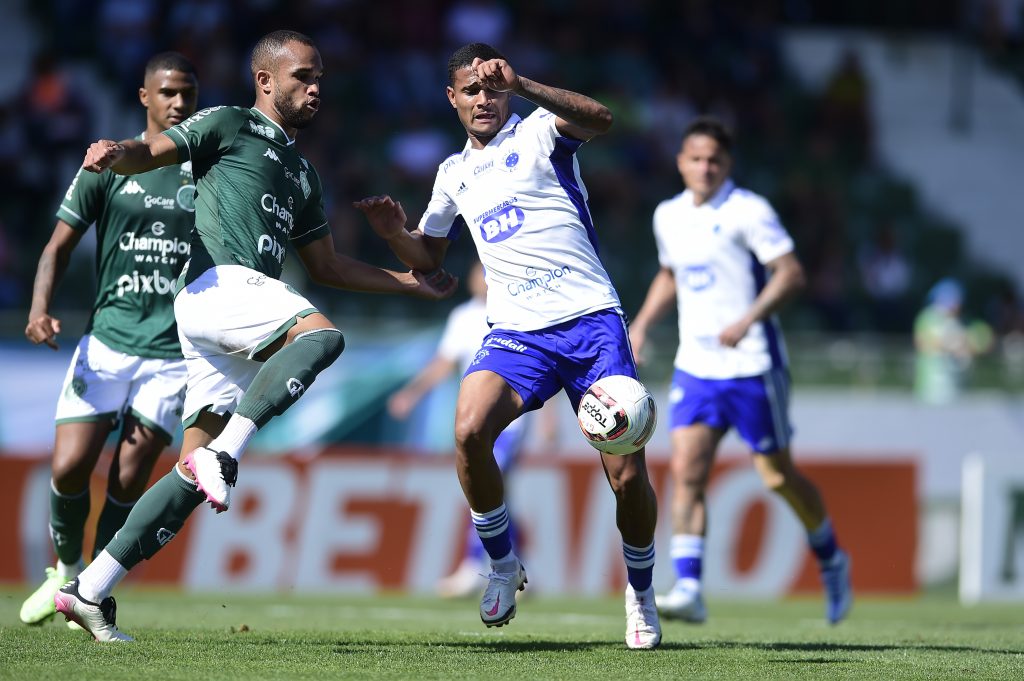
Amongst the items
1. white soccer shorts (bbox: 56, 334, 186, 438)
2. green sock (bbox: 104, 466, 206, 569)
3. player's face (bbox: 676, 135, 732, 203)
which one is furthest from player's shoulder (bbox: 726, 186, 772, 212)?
green sock (bbox: 104, 466, 206, 569)

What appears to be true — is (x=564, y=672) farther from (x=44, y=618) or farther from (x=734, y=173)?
(x=734, y=173)

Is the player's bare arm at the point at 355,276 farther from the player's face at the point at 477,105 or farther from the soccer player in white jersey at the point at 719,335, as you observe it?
the soccer player in white jersey at the point at 719,335

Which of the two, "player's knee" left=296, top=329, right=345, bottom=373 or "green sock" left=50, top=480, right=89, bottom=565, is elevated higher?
"player's knee" left=296, top=329, right=345, bottom=373

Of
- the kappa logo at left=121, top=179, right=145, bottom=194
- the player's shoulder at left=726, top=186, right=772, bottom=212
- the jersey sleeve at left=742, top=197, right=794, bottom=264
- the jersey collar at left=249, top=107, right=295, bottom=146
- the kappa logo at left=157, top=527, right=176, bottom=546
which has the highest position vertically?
Result: the jersey collar at left=249, top=107, right=295, bottom=146

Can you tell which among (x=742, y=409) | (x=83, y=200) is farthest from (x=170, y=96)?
(x=742, y=409)

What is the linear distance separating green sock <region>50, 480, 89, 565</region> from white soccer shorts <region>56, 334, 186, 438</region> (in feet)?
1.40

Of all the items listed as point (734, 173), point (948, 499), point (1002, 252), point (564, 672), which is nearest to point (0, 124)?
point (734, 173)

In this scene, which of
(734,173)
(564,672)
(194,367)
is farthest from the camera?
(734,173)

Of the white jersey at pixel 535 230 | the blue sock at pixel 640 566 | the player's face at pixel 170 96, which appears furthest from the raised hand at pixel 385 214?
the blue sock at pixel 640 566

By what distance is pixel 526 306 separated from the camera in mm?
6965

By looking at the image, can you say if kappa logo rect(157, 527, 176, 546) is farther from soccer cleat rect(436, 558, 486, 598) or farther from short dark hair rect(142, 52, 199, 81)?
soccer cleat rect(436, 558, 486, 598)

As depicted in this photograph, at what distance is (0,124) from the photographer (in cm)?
1712

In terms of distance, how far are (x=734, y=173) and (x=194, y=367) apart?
49.0ft

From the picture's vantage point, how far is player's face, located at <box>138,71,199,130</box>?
7750mm
